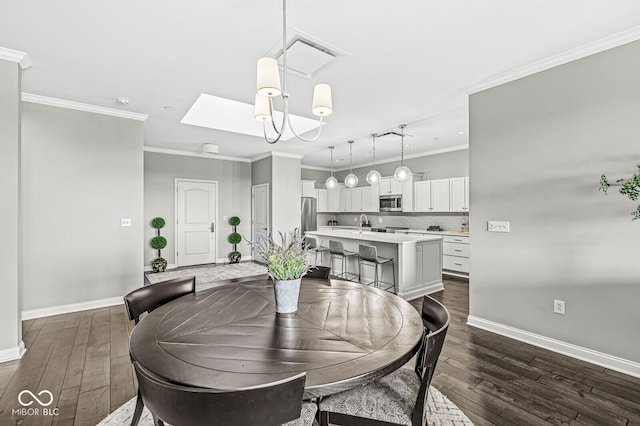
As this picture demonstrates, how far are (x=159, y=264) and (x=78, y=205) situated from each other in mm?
2661

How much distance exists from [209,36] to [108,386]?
9.31 feet

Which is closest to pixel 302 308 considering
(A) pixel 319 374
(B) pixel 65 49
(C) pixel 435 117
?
(A) pixel 319 374

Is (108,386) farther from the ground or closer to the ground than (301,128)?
closer to the ground

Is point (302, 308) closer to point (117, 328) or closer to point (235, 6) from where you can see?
point (235, 6)

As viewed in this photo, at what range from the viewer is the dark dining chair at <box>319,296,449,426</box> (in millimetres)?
1271

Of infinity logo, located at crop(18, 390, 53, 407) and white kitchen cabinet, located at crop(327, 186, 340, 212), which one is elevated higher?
white kitchen cabinet, located at crop(327, 186, 340, 212)

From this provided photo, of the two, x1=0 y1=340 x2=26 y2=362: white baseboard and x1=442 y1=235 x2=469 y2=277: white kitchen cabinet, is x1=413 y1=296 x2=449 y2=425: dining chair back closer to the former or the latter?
x1=0 y1=340 x2=26 y2=362: white baseboard

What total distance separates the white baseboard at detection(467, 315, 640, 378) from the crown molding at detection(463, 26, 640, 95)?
8.40 feet

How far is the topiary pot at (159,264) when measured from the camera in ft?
20.7

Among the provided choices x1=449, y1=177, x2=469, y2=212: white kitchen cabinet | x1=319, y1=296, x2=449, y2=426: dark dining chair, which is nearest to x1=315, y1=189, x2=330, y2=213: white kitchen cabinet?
x1=449, y1=177, x2=469, y2=212: white kitchen cabinet

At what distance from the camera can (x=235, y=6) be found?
2.12m

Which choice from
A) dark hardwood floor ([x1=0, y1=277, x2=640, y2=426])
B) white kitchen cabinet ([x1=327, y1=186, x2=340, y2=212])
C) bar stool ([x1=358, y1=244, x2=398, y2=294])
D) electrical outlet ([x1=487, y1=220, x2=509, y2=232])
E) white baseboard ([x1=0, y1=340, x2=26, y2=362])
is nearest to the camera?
dark hardwood floor ([x1=0, y1=277, x2=640, y2=426])

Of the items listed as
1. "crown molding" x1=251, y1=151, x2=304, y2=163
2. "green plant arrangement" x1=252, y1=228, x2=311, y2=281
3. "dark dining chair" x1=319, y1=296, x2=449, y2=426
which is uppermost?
"crown molding" x1=251, y1=151, x2=304, y2=163

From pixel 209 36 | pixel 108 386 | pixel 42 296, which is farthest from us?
pixel 42 296
